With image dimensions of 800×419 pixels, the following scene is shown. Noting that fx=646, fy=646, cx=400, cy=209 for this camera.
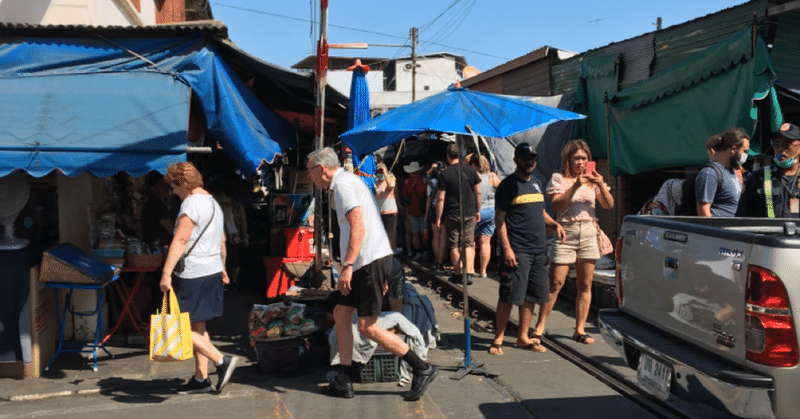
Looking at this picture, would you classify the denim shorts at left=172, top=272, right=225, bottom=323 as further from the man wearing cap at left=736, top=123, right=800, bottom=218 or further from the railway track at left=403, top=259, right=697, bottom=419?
the man wearing cap at left=736, top=123, right=800, bottom=218

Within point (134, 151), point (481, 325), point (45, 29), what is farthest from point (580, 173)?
point (45, 29)

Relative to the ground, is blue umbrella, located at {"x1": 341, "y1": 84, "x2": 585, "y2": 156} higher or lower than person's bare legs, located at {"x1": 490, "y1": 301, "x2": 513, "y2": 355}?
higher

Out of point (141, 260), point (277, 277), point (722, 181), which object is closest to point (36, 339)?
point (141, 260)

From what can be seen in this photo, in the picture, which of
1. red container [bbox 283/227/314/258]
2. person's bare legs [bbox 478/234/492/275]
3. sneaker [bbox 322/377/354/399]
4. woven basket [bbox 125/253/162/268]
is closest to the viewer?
sneaker [bbox 322/377/354/399]

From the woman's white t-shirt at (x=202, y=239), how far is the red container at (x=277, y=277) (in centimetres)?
307

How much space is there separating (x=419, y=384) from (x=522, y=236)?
69.6 inches

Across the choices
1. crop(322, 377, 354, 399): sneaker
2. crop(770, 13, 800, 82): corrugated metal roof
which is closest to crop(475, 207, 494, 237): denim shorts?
crop(770, 13, 800, 82): corrugated metal roof

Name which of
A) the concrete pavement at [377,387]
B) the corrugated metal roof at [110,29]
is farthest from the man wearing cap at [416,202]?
the corrugated metal roof at [110,29]

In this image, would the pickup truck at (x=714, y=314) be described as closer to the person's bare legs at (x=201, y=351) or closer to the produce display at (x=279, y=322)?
the produce display at (x=279, y=322)

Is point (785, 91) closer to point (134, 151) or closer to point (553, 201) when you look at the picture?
point (553, 201)

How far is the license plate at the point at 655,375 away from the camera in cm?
353

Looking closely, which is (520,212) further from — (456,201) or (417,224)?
(417,224)

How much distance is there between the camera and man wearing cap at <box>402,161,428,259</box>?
42.2 ft

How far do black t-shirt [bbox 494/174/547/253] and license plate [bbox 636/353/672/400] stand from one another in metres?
2.15
